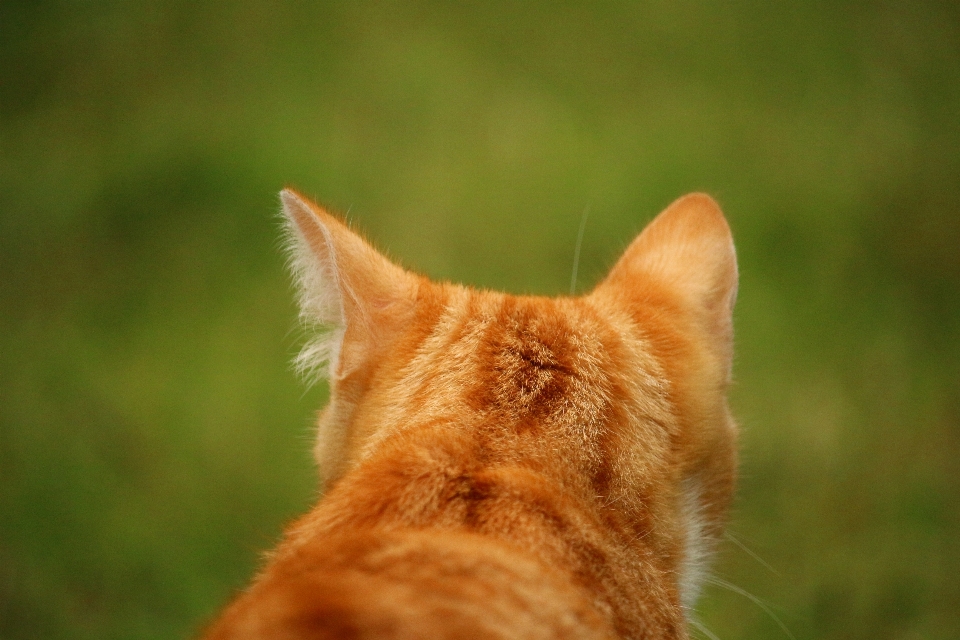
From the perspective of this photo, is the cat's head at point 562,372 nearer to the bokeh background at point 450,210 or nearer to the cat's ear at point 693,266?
the cat's ear at point 693,266

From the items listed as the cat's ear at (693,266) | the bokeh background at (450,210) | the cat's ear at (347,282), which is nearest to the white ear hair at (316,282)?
the cat's ear at (347,282)

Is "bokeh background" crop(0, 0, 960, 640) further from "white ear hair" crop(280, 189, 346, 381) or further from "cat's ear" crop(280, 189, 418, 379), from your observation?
"cat's ear" crop(280, 189, 418, 379)

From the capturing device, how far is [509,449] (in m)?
1.11

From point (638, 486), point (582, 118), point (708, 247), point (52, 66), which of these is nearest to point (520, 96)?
point (582, 118)

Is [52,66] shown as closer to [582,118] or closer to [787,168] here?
[582,118]

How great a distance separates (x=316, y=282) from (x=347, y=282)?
65 millimetres

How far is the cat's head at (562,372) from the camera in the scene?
45.7 inches

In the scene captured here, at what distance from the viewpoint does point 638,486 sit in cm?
119

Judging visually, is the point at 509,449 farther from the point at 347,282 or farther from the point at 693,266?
the point at 693,266

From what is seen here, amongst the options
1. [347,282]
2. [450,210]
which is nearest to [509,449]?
[347,282]

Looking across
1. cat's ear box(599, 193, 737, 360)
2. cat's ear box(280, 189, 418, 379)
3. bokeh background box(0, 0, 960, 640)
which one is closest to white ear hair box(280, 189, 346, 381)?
cat's ear box(280, 189, 418, 379)

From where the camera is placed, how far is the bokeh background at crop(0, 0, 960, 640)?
2947mm

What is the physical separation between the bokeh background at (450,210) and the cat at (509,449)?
1.56 m

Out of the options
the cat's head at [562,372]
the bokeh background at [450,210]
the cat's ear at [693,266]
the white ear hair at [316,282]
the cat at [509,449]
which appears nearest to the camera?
the cat at [509,449]
